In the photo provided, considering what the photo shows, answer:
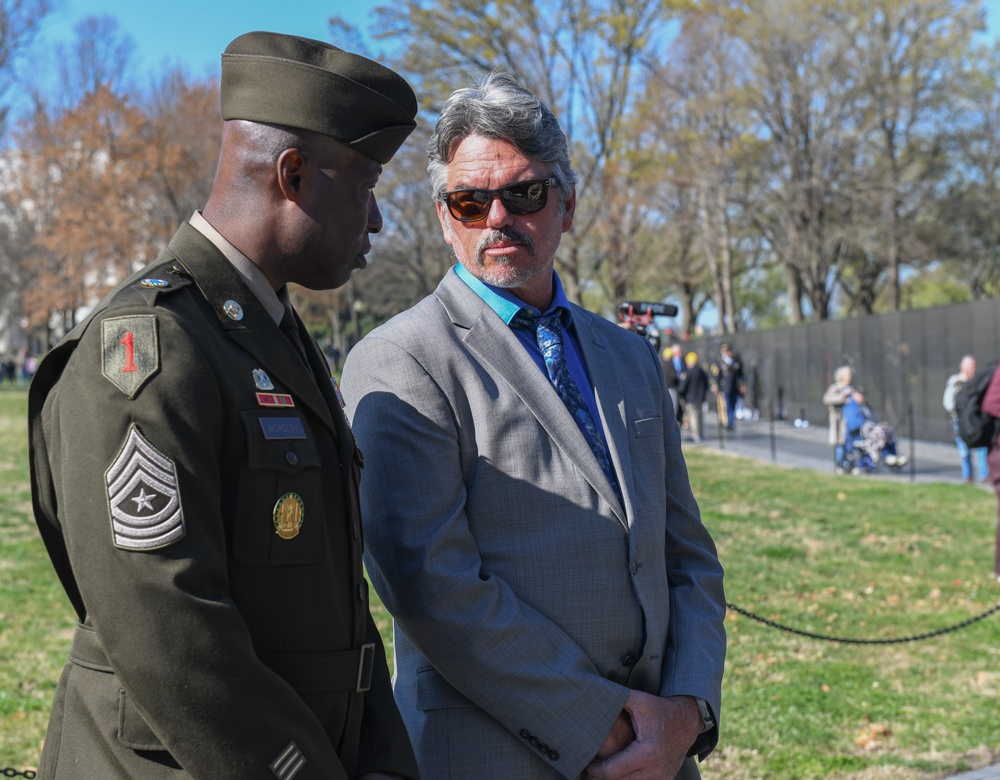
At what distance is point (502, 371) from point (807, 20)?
3309 cm

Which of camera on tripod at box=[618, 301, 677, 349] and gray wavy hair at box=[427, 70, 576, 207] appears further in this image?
camera on tripod at box=[618, 301, 677, 349]

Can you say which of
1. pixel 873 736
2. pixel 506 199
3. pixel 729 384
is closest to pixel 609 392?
pixel 506 199

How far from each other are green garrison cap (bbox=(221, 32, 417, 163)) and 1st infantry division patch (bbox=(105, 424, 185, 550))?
2.17ft

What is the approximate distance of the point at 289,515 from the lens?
175cm

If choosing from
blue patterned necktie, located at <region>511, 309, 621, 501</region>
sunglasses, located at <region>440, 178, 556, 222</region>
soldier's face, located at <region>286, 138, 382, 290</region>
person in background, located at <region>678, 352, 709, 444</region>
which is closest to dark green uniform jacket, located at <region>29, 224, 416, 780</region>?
soldier's face, located at <region>286, 138, 382, 290</region>

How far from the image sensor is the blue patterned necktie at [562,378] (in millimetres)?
2539

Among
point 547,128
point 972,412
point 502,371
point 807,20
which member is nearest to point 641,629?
point 502,371

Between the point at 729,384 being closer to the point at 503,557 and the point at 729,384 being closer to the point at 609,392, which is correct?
the point at 609,392

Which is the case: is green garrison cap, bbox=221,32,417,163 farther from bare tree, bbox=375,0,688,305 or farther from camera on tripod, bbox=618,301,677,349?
bare tree, bbox=375,0,688,305

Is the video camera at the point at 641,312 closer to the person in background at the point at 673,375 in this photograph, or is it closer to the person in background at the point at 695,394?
the person in background at the point at 673,375

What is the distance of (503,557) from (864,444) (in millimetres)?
15564

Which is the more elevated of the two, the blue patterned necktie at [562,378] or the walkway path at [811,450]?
the blue patterned necktie at [562,378]

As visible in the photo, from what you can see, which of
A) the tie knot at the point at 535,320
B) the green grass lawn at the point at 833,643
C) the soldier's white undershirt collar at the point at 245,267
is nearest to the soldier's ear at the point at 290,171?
the soldier's white undershirt collar at the point at 245,267

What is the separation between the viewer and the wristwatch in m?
2.47
